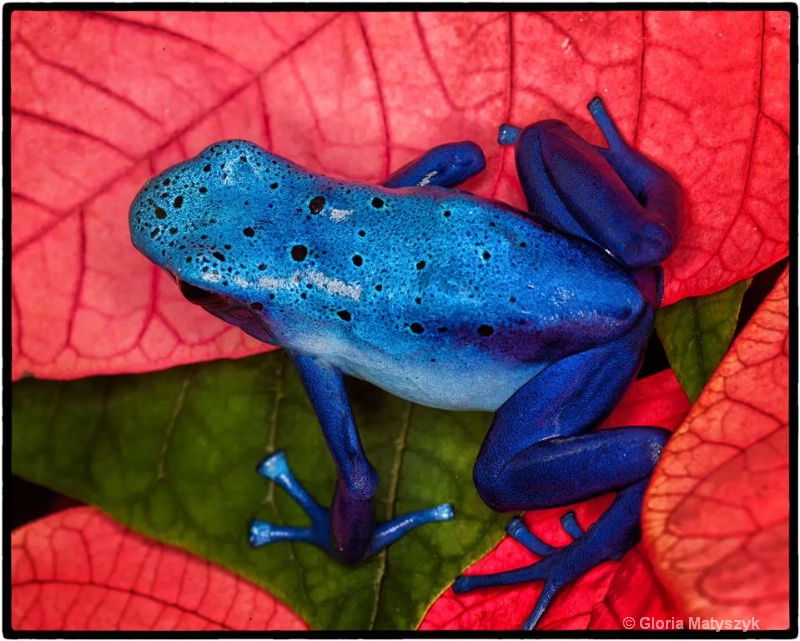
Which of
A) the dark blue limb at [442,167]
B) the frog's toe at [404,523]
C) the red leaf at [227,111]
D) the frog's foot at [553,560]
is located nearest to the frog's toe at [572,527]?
the frog's foot at [553,560]

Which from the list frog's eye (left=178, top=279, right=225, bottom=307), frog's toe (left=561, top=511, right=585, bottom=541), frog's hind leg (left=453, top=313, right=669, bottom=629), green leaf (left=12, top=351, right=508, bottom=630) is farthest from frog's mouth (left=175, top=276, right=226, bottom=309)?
frog's toe (left=561, top=511, right=585, bottom=541)

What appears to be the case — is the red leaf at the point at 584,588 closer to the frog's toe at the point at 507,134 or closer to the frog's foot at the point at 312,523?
the frog's foot at the point at 312,523

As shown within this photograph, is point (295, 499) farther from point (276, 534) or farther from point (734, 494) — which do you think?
point (734, 494)

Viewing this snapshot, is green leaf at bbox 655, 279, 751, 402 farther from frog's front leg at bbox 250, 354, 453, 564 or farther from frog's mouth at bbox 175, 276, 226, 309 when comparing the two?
frog's mouth at bbox 175, 276, 226, 309

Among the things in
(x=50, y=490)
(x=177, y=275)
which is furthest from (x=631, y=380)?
(x=50, y=490)

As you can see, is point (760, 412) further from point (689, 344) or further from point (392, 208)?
point (392, 208)

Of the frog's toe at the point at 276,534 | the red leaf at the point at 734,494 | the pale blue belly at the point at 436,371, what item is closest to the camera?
the red leaf at the point at 734,494
